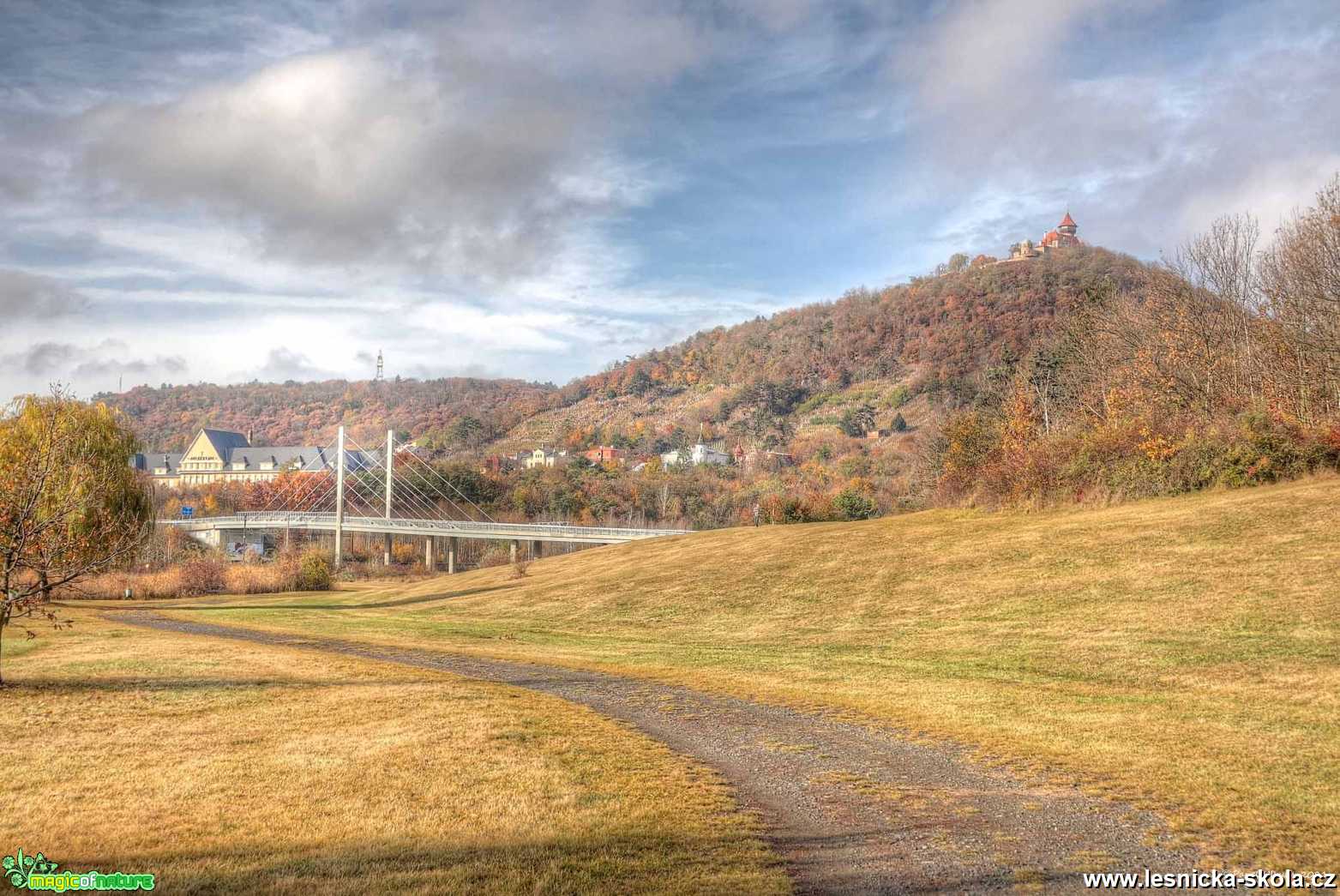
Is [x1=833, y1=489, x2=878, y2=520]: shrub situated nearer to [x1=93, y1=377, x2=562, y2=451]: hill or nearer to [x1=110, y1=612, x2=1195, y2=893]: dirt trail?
[x1=110, y1=612, x2=1195, y2=893]: dirt trail

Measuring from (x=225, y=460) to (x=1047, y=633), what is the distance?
145m

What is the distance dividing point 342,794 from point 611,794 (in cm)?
246

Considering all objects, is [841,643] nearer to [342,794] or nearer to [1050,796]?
[1050,796]

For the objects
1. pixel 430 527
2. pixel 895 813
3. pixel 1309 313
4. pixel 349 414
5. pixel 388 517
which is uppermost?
pixel 349 414

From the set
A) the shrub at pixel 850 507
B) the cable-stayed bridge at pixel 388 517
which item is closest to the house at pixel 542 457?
the cable-stayed bridge at pixel 388 517

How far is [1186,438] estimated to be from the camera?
28.2 metres

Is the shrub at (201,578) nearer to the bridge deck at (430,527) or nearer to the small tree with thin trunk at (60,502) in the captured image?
the small tree with thin trunk at (60,502)

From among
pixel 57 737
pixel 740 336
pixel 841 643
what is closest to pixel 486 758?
pixel 57 737

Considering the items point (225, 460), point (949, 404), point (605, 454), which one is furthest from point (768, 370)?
point (225, 460)

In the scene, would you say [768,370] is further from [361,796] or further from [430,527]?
[361,796]

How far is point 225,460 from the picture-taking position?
139 metres

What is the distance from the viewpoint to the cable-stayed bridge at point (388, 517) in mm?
67625

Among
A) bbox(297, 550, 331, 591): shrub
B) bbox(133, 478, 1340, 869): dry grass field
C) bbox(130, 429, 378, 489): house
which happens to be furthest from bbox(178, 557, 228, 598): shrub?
bbox(130, 429, 378, 489): house

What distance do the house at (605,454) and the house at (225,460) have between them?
118 ft
